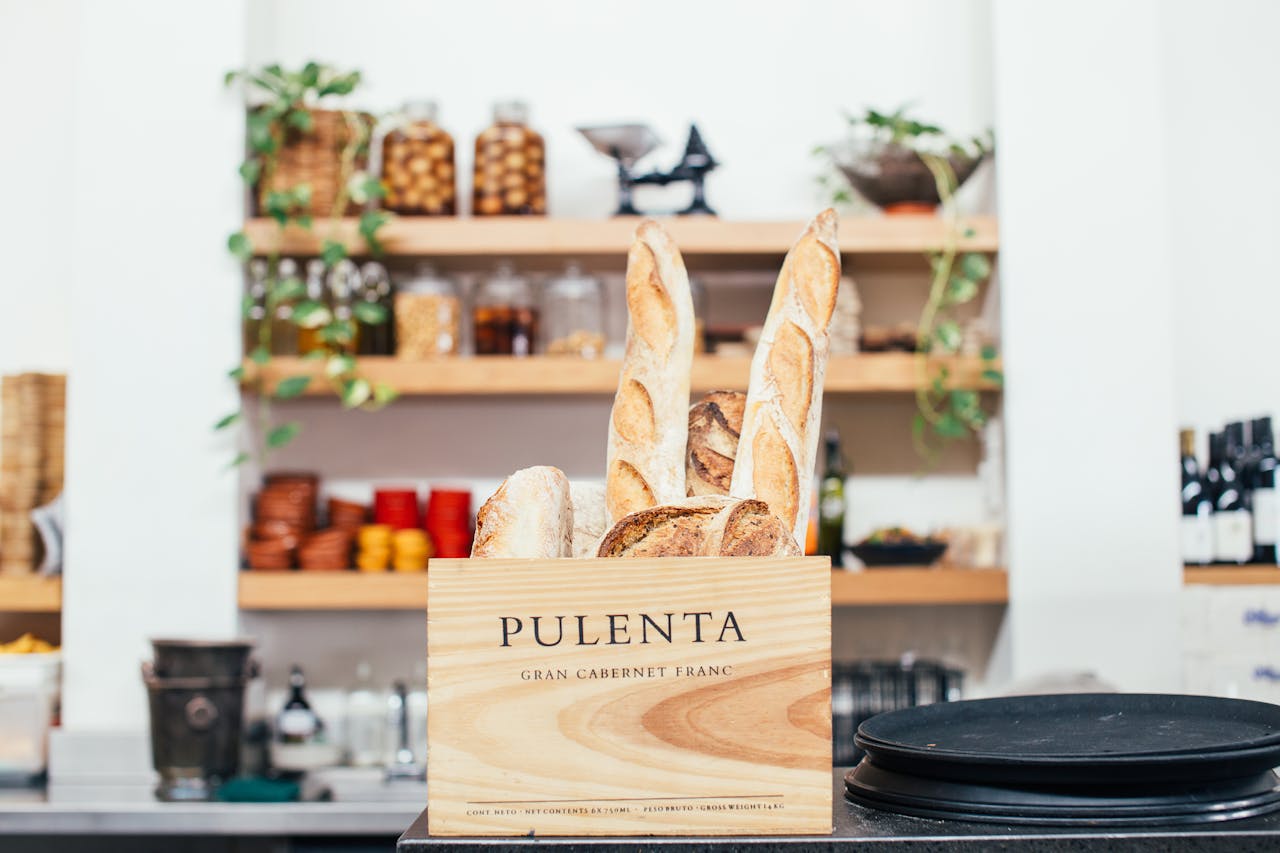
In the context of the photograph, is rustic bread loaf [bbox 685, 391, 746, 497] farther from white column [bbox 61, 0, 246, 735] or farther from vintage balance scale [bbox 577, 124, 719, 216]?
white column [bbox 61, 0, 246, 735]

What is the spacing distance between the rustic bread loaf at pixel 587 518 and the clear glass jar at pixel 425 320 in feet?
6.07

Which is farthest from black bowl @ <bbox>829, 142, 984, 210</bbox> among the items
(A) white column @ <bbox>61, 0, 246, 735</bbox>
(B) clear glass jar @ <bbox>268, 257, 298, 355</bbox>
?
(A) white column @ <bbox>61, 0, 246, 735</bbox>

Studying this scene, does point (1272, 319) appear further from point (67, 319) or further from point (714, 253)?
point (67, 319)

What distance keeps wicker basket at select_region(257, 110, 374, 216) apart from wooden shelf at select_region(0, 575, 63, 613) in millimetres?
970

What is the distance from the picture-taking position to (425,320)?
2.82 metres

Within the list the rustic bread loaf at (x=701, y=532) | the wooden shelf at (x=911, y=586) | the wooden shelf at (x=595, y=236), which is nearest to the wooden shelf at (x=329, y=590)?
the wooden shelf at (x=595, y=236)

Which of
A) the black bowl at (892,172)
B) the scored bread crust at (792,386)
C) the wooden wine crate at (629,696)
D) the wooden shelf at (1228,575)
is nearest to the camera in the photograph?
the wooden wine crate at (629,696)

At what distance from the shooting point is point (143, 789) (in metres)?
2.60

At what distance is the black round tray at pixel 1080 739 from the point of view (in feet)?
2.54

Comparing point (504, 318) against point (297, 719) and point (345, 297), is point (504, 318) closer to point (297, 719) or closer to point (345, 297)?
point (345, 297)

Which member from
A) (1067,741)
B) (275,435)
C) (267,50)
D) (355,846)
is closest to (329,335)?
(275,435)

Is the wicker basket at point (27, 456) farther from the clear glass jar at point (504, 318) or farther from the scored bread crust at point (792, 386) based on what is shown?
the scored bread crust at point (792, 386)

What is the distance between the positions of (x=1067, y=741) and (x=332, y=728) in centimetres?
247

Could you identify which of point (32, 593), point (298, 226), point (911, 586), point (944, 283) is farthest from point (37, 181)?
point (911, 586)
